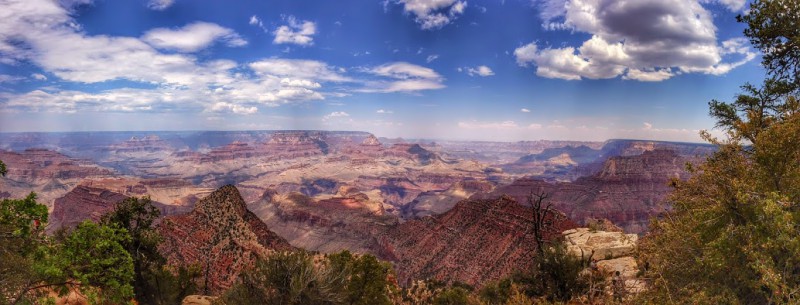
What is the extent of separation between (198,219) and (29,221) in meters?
56.1

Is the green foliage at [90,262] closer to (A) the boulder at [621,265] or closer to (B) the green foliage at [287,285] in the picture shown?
(B) the green foliage at [287,285]

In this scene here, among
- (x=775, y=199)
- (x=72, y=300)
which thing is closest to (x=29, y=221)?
(x=72, y=300)

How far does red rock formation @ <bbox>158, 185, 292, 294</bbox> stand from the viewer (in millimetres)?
50906

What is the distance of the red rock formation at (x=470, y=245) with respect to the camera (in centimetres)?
5660

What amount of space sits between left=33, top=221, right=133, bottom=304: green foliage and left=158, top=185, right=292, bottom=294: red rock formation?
124ft

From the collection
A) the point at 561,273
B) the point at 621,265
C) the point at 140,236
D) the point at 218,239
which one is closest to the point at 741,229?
the point at 561,273

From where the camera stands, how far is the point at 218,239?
56.2 m

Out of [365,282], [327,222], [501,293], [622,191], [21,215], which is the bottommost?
[327,222]

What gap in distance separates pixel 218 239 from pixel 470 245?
40532 millimetres

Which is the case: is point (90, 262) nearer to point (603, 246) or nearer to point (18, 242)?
point (18, 242)

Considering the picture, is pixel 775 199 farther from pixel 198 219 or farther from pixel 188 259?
pixel 198 219

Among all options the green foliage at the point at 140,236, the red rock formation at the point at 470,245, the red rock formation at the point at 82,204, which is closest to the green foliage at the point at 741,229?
the green foliage at the point at 140,236

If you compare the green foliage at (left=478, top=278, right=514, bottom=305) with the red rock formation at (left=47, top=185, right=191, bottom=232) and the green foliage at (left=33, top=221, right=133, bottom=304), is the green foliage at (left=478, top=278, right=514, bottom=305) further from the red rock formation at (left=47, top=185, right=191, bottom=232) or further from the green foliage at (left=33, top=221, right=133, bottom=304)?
the red rock formation at (left=47, top=185, right=191, bottom=232)

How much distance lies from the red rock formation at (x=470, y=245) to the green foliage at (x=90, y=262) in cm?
4344
